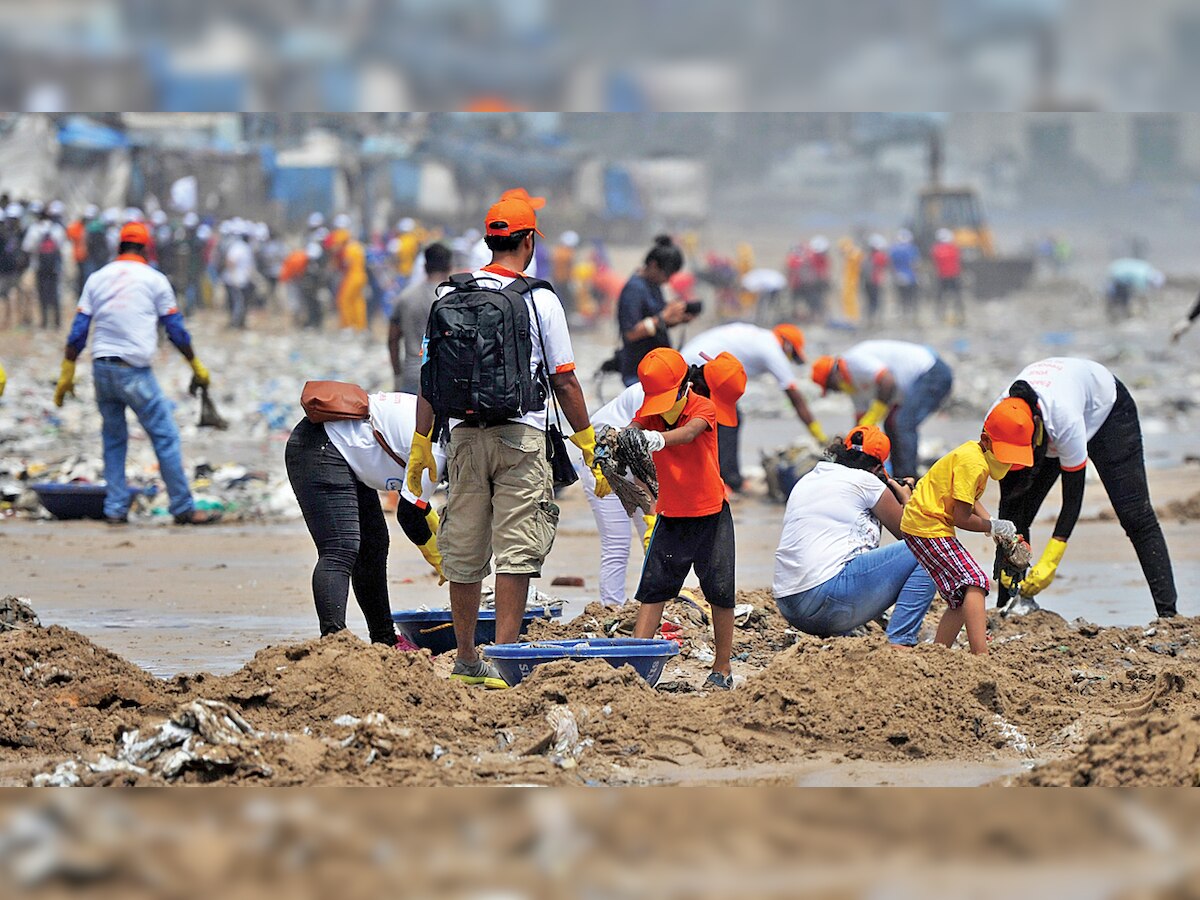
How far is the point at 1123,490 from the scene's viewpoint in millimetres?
7867

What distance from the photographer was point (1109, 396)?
764 cm

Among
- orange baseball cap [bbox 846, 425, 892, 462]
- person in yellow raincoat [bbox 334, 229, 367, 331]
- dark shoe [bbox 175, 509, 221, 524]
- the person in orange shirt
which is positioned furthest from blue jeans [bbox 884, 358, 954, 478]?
person in yellow raincoat [bbox 334, 229, 367, 331]

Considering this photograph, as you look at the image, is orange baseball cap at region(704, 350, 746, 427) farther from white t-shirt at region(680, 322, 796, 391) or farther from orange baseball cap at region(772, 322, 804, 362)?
orange baseball cap at region(772, 322, 804, 362)

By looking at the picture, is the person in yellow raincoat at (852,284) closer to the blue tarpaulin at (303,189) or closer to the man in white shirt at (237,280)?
the blue tarpaulin at (303,189)

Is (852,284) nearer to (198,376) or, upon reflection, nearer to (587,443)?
(198,376)

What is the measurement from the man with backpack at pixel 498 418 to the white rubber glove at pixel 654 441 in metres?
0.24

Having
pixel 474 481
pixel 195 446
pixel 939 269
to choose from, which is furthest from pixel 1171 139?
pixel 474 481

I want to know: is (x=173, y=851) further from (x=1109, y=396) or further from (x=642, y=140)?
(x=642, y=140)

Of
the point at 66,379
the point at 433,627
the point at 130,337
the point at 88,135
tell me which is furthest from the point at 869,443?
the point at 88,135

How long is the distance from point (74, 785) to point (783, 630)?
3642mm

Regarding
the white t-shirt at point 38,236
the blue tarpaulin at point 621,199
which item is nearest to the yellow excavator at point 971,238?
the blue tarpaulin at point 621,199

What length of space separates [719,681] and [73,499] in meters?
6.61

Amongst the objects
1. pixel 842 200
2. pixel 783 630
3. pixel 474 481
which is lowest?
pixel 783 630

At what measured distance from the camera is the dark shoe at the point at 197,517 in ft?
37.2
